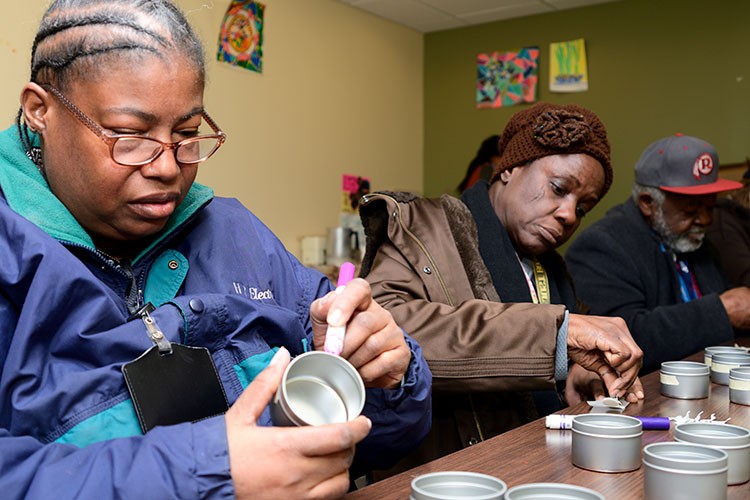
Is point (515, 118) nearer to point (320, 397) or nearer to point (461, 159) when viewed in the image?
point (320, 397)

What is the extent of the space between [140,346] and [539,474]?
0.58m

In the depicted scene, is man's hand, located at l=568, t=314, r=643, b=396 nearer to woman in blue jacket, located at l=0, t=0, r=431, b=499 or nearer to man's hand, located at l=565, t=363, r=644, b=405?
man's hand, located at l=565, t=363, r=644, b=405

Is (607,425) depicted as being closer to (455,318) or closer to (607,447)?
(607,447)

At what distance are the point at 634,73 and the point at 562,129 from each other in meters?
3.25

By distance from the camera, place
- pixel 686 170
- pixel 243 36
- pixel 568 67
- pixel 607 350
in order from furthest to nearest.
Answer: pixel 568 67 < pixel 243 36 < pixel 686 170 < pixel 607 350

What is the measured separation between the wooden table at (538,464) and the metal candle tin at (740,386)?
0.04 m

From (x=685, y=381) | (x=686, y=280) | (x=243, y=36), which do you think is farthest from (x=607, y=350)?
(x=243, y=36)

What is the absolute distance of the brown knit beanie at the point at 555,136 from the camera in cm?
199

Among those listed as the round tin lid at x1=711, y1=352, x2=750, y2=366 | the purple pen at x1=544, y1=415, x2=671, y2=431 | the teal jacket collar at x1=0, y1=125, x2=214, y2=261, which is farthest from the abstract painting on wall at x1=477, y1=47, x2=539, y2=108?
the teal jacket collar at x1=0, y1=125, x2=214, y2=261

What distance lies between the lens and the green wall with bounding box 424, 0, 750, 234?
4.58m

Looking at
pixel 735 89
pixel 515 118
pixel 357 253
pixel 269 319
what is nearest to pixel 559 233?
pixel 515 118

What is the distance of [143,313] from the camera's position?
107 cm

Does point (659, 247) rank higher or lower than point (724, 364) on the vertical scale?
higher

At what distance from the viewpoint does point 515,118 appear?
2.14 meters
